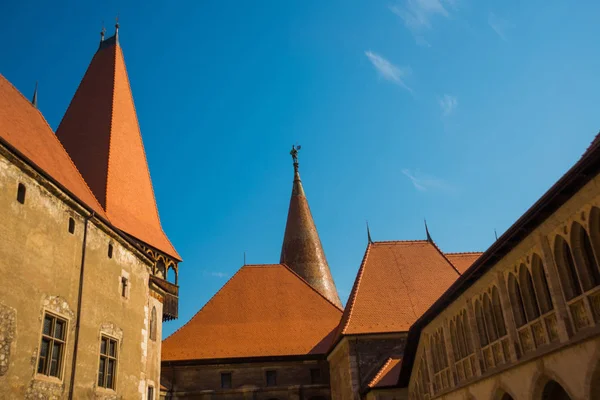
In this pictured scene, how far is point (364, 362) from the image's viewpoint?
19453 millimetres

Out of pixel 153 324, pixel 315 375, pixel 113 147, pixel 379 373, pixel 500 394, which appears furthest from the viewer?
pixel 315 375

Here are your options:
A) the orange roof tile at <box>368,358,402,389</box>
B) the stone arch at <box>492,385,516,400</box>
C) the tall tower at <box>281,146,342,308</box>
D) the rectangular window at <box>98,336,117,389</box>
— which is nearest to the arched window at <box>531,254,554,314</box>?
the stone arch at <box>492,385,516,400</box>

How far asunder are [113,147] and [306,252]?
1725 centimetres

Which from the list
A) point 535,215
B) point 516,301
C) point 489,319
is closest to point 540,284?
point 516,301

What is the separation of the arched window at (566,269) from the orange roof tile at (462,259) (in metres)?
15.5

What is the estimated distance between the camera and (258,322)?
2586cm

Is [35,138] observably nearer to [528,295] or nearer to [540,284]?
[528,295]

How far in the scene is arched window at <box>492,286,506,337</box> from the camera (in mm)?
10891

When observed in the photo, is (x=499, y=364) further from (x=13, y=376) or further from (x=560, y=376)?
(x=13, y=376)

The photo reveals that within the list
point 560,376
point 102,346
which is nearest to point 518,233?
point 560,376

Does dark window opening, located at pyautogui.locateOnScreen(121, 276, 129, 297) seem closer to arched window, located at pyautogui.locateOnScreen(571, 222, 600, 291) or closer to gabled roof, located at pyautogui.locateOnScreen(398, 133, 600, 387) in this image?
gabled roof, located at pyautogui.locateOnScreen(398, 133, 600, 387)

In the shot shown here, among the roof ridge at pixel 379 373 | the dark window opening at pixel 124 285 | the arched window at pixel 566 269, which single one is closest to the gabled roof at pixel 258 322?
the roof ridge at pixel 379 373

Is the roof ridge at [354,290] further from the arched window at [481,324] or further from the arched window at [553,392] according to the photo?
the arched window at [553,392]

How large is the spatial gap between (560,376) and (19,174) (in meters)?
11.1
